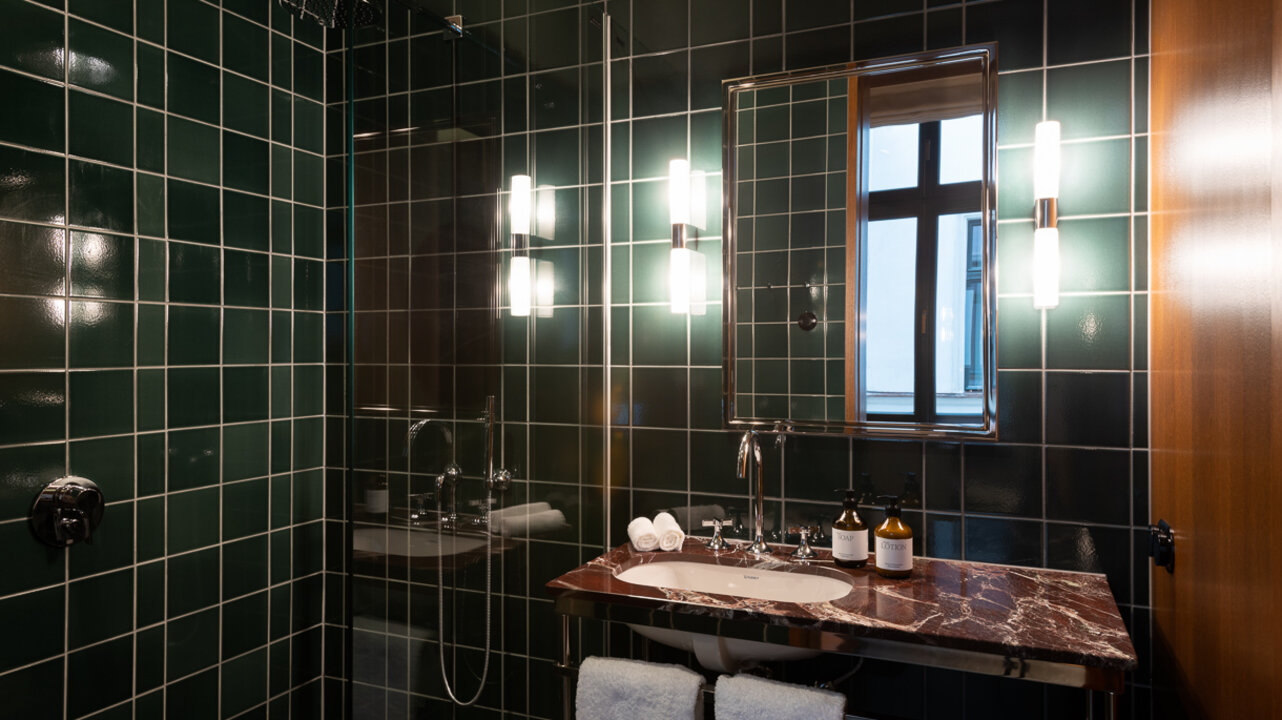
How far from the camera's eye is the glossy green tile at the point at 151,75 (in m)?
1.87

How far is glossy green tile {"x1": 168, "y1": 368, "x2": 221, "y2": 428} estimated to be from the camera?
6.45ft

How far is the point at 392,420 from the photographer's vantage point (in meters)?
1.48

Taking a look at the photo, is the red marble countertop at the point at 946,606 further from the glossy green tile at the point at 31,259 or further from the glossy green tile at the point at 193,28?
the glossy green tile at the point at 193,28

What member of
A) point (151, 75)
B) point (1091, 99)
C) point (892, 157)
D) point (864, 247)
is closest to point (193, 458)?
point (151, 75)

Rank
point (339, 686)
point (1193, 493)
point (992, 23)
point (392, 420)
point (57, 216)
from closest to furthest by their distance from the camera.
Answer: point (1193, 493), point (392, 420), point (57, 216), point (992, 23), point (339, 686)

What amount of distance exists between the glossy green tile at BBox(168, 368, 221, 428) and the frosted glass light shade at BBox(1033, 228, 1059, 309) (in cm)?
219

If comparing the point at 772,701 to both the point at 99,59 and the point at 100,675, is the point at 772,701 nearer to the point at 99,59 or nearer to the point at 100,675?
the point at 100,675

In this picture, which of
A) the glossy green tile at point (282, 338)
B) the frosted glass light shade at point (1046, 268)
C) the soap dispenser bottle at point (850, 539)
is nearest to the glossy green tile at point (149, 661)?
the glossy green tile at point (282, 338)

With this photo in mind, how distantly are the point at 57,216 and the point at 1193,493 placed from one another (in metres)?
2.37

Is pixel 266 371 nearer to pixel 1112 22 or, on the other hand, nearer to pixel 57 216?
pixel 57 216

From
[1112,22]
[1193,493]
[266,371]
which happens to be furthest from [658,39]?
[1193,493]

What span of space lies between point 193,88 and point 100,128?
1.10 feet

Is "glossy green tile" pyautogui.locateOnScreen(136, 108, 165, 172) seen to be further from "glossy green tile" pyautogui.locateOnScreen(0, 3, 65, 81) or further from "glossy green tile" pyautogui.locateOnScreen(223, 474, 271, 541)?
"glossy green tile" pyautogui.locateOnScreen(223, 474, 271, 541)

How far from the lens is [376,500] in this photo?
1.47 meters
